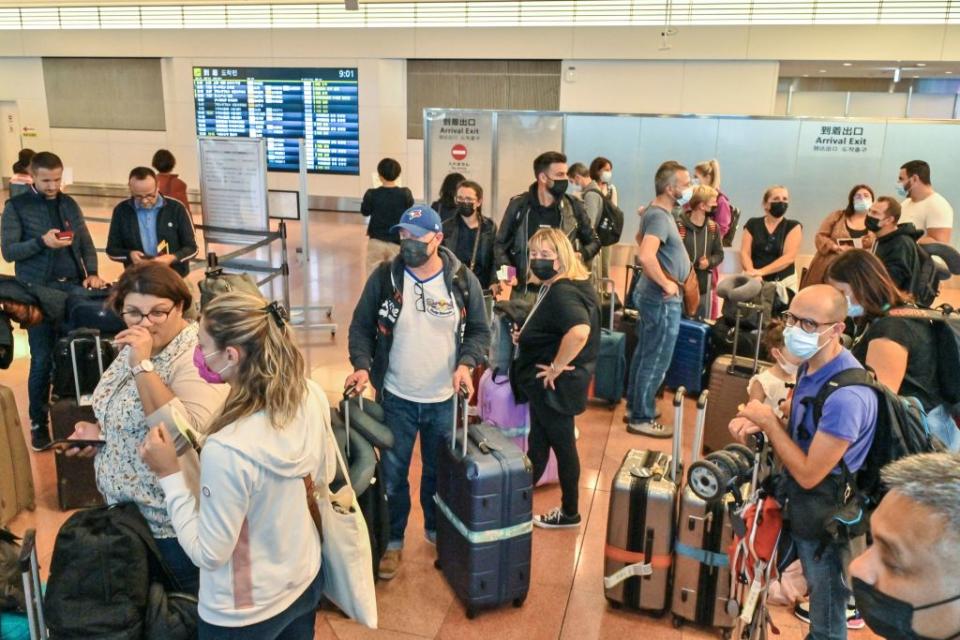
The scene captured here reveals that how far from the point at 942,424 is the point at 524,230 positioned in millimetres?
3066

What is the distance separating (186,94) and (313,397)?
15.7m

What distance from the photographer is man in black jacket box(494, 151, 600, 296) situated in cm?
536

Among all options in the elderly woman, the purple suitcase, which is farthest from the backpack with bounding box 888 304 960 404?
the elderly woman

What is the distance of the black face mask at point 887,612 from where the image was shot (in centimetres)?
131

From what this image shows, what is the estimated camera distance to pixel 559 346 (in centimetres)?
380

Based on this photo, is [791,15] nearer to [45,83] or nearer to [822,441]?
[822,441]

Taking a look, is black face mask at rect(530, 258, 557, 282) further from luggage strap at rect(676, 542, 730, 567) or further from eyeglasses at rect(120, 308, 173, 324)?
eyeglasses at rect(120, 308, 173, 324)

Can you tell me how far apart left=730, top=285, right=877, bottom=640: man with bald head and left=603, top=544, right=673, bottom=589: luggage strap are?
2.66ft

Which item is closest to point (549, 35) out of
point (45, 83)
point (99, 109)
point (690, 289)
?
point (690, 289)

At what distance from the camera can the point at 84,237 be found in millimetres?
5059

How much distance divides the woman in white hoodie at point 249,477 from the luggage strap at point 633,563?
1689mm

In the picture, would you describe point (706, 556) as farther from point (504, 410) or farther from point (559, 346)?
point (504, 410)

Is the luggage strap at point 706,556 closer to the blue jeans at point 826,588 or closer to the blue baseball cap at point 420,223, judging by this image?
the blue jeans at point 826,588

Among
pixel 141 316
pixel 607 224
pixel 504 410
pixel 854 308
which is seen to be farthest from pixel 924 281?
pixel 141 316
